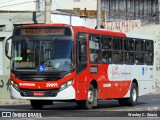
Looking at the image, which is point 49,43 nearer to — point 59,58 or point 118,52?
point 59,58

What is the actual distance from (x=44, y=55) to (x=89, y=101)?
2602 millimetres

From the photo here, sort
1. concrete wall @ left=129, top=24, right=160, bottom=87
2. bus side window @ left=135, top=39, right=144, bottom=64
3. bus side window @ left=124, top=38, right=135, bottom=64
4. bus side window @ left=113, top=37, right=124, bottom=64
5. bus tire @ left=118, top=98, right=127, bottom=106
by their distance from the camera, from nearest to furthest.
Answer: bus side window @ left=113, top=37, right=124, bottom=64 → bus side window @ left=124, top=38, right=135, bottom=64 → bus tire @ left=118, top=98, right=127, bottom=106 → bus side window @ left=135, top=39, right=144, bottom=64 → concrete wall @ left=129, top=24, right=160, bottom=87

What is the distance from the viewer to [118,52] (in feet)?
75.3

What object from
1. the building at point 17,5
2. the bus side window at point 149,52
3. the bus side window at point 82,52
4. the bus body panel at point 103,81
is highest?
the building at point 17,5

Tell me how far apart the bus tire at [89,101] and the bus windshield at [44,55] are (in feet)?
5.24

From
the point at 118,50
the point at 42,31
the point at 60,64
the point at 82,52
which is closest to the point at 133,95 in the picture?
the point at 118,50

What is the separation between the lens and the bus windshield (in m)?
19.4

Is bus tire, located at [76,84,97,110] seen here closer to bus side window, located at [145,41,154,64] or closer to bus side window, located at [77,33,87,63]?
bus side window, located at [77,33,87,63]

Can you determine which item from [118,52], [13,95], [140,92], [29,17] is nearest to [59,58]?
[13,95]

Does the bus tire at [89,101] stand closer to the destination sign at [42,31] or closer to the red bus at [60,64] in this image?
the red bus at [60,64]

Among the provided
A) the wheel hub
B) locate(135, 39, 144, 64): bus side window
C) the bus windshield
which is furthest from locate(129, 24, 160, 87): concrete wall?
the bus windshield

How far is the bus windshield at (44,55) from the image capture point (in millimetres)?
19438

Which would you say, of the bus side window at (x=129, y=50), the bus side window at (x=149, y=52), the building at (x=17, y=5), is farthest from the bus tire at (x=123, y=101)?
the building at (x=17, y=5)

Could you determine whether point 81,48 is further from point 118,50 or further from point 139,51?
point 139,51
